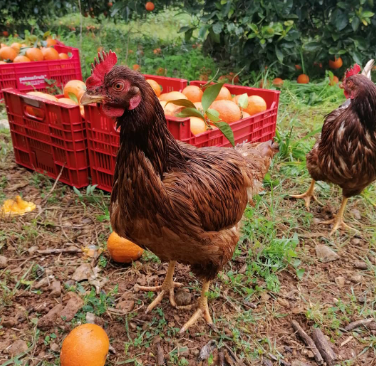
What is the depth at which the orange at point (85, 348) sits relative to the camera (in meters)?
1.85

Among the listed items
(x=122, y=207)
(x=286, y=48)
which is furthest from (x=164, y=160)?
(x=286, y=48)

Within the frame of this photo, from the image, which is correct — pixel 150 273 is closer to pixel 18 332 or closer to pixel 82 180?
pixel 18 332

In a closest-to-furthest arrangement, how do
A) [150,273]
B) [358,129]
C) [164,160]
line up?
[164,160]
[150,273]
[358,129]

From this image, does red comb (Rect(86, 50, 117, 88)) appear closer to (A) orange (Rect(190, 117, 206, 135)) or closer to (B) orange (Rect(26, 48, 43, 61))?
(A) orange (Rect(190, 117, 206, 135))

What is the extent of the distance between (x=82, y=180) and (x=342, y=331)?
2.74 metres

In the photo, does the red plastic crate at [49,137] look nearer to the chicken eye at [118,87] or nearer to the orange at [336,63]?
the chicken eye at [118,87]

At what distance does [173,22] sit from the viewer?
14.2m

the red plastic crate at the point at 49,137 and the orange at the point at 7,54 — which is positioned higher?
the orange at the point at 7,54

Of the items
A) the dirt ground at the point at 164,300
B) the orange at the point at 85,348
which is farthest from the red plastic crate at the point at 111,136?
the orange at the point at 85,348

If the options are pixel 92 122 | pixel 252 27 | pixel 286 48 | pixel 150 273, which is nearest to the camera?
pixel 150 273

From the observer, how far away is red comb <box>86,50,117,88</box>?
1832 mm

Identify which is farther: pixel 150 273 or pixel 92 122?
pixel 92 122

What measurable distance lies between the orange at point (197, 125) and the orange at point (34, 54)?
3.45 meters

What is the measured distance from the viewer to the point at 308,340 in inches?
91.4
